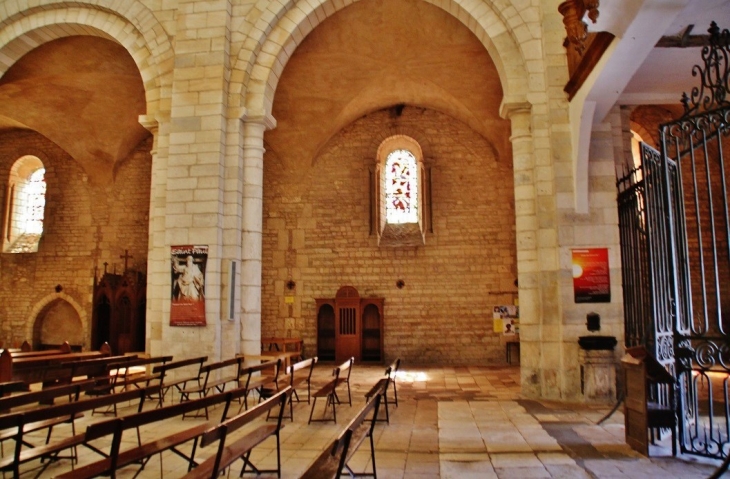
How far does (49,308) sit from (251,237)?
8.45 meters

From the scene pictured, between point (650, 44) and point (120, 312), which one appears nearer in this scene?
point (650, 44)

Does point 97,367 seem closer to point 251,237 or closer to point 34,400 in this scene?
point 251,237

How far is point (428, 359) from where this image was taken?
11805 mm

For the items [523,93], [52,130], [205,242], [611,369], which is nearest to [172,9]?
[205,242]

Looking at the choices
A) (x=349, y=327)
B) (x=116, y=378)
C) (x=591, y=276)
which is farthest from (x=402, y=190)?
(x=116, y=378)

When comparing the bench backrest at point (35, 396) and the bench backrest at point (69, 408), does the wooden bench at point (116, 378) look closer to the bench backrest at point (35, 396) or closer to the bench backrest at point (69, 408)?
the bench backrest at point (35, 396)

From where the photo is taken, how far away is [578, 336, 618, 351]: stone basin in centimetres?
663

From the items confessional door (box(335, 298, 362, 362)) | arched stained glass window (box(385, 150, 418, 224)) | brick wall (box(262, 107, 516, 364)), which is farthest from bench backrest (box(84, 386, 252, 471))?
arched stained glass window (box(385, 150, 418, 224))

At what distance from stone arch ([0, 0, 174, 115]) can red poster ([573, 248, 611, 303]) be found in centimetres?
648

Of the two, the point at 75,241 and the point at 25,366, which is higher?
the point at 75,241

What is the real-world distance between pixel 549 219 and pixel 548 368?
198 cm

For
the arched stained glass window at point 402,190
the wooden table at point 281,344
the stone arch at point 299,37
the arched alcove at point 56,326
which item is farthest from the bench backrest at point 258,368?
the arched alcove at point 56,326

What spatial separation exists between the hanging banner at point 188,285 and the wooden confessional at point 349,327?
497 cm

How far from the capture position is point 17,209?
13875 millimetres
